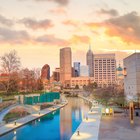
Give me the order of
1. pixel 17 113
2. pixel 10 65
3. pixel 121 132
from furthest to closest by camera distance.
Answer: pixel 10 65, pixel 17 113, pixel 121 132

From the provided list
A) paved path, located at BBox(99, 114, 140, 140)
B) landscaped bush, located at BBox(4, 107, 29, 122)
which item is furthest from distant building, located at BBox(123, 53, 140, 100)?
paved path, located at BBox(99, 114, 140, 140)

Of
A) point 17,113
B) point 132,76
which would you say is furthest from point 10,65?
point 132,76

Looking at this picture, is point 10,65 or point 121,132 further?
point 10,65

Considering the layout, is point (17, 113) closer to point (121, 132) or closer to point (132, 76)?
point (121, 132)

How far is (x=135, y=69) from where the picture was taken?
224ft

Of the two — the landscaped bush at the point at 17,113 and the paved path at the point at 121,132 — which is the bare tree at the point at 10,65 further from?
the paved path at the point at 121,132

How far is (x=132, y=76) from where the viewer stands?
70.8 meters

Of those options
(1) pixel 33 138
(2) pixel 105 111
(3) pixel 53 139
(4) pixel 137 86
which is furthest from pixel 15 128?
(4) pixel 137 86

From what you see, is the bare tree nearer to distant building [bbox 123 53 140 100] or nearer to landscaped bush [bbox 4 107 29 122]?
landscaped bush [bbox 4 107 29 122]

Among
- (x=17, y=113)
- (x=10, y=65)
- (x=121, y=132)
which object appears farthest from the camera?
(x=10, y=65)

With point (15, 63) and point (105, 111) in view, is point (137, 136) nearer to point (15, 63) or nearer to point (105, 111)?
point (105, 111)

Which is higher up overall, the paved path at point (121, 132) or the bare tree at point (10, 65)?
the bare tree at point (10, 65)

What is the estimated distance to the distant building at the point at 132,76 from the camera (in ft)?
221

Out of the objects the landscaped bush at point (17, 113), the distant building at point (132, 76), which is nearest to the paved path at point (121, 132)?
the landscaped bush at point (17, 113)
